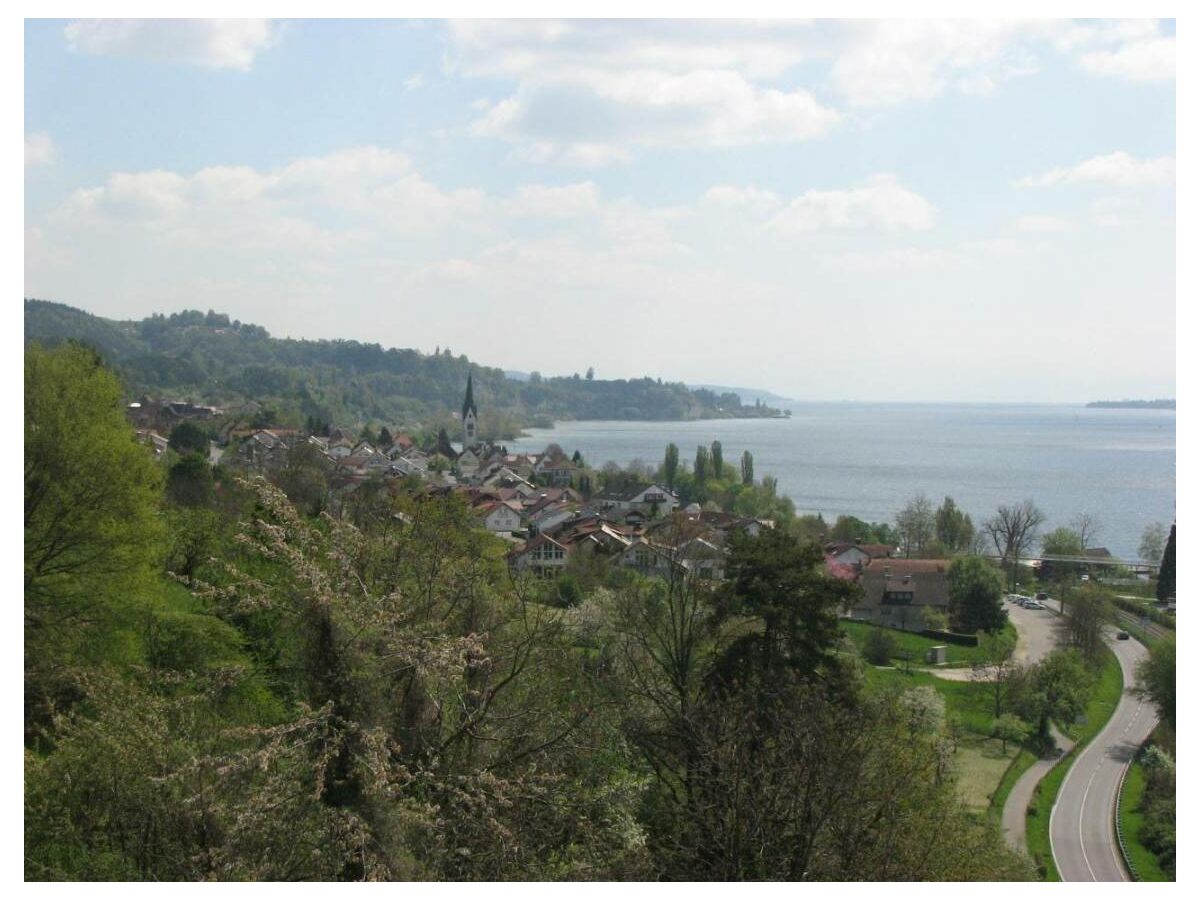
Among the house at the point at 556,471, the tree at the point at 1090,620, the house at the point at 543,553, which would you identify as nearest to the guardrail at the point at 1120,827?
the tree at the point at 1090,620

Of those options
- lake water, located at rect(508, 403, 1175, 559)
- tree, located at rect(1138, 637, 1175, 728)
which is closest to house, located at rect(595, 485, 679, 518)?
lake water, located at rect(508, 403, 1175, 559)

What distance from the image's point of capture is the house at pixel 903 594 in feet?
63.4

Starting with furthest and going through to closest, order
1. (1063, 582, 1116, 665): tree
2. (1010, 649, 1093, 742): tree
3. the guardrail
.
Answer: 1. (1063, 582, 1116, 665): tree
2. (1010, 649, 1093, 742): tree
3. the guardrail

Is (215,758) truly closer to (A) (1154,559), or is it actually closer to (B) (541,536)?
(B) (541,536)

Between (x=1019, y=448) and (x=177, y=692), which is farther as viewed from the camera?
(x=1019, y=448)

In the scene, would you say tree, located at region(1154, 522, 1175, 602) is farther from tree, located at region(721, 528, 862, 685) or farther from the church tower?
the church tower

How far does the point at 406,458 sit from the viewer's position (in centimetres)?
4256

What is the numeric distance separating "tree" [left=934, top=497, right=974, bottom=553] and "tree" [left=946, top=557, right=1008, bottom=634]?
22.1 ft

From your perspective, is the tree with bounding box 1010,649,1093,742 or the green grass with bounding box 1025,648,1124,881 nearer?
the green grass with bounding box 1025,648,1124,881

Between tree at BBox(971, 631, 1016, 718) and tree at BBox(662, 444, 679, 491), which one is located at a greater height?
tree at BBox(662, 444, 679, 491)

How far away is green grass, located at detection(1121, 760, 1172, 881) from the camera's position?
8.92 meters

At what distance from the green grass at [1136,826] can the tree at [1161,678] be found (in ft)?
2.41

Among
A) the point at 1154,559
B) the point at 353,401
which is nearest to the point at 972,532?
the point at 1154,559
